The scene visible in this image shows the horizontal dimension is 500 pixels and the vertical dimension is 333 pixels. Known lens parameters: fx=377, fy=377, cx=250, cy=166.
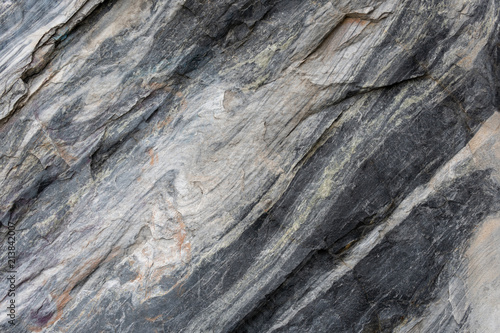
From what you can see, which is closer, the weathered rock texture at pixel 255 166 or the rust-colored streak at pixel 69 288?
the weathered rock texture at pixel 255 166

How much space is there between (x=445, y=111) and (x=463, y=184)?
934 millimetres

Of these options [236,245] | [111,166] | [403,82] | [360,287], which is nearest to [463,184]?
[403,82]

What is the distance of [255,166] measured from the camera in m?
4.62

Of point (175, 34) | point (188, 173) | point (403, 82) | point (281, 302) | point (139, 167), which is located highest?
point (175, 34)

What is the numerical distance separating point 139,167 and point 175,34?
1622 millimetres

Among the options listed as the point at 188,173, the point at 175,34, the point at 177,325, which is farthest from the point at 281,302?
the point at 175,34

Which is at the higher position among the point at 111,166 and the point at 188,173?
the point at 111,166

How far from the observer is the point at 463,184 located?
183 inches

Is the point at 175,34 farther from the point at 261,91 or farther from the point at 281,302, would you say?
the point at 281,302

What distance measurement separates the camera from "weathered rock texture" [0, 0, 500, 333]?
433cm

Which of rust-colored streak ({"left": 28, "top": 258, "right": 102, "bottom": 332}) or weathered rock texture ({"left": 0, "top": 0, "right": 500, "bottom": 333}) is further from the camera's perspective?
rust-colored streak ({"left": 28, "top": 258, "right": 102, "bottom": 332})

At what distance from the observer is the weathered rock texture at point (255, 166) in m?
4.33

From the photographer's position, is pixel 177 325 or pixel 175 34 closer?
pixel 175 34

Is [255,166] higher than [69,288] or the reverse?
the reverse
